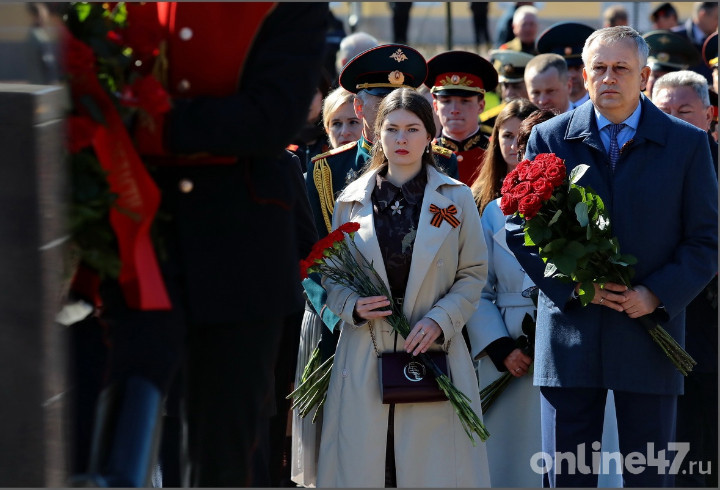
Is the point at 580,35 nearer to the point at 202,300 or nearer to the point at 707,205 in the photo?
the point at 707,205

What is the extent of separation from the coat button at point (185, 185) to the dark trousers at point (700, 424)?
418 cm

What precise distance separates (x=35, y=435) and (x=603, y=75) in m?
2.96

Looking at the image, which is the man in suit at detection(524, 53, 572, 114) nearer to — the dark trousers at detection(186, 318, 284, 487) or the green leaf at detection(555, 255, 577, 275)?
the green leaf at detection(555, 255, 577, 275)

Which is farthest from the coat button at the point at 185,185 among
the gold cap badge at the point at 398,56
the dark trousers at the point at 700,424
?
the dark trousers at the point at 700,424

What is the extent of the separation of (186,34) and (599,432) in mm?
2646

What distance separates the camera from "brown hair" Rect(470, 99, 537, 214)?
20.5ft

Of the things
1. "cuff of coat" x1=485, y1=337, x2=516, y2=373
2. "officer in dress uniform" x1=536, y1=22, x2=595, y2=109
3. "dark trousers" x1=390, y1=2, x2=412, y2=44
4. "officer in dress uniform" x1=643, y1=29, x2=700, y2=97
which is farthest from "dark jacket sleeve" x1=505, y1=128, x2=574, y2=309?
"dark trousers" x1=390, y1=2, x2=412, y2=44

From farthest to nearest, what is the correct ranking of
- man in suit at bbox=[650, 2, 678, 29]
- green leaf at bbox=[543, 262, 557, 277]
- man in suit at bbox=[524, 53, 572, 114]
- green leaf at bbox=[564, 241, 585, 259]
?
man in suit at bbox=[650, 2, 678, 29], man in suit at bbox=[524, 53, 572, 114], green leaf at bbox=[543, 262, 557, 277], green leaf at bbox=[564, 241, 585, 259]

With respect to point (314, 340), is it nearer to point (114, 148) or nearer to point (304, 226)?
point (304, 226)

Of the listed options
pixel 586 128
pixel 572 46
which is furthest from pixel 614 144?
pixel 572 46

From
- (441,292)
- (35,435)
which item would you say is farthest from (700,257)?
(35,435)

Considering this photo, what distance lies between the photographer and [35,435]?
2992 millimetres

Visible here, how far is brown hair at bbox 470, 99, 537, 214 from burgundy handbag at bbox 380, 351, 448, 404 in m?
1.28

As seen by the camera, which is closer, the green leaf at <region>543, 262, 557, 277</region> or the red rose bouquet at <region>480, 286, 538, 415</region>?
the green leaf at <region>543, 262, 557, 277</region>
